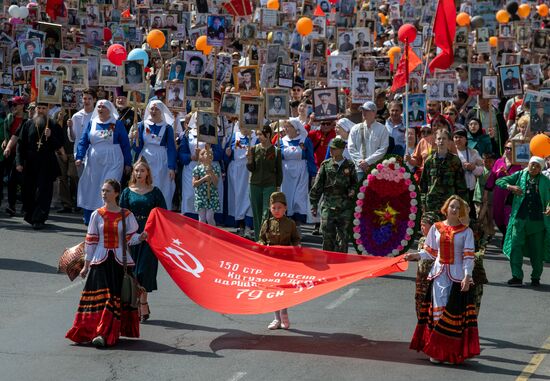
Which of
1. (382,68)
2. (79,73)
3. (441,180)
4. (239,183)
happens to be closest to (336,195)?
(441,180)

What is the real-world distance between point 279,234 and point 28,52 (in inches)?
421

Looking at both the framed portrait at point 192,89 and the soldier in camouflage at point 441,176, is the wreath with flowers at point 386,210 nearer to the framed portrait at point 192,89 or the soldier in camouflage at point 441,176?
the soldier in camouflage at point 441,176

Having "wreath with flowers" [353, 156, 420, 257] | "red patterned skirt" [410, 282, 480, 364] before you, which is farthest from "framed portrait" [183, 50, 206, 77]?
"red patterned skirt" [410, 282, 480, 364]

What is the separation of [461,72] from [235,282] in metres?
12.7

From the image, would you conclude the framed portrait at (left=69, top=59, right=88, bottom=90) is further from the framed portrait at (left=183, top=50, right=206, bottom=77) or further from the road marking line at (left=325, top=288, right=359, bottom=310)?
the road marking line at (left=325, top=288, right=359, bottom=310)

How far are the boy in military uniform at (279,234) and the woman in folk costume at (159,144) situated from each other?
592 cm

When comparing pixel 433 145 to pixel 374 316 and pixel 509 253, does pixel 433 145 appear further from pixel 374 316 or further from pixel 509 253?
pixel 374 316

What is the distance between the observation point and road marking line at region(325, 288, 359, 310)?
1458cm

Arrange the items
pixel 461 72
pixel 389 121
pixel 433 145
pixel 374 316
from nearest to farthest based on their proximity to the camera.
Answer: pixel 374 316
pixel 433 145
pixel 389 121
pixel 461 72

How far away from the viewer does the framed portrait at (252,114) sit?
1830 cm

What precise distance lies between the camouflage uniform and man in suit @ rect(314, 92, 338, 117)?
297 cm

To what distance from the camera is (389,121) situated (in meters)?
19.6

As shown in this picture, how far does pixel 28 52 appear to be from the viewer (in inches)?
895

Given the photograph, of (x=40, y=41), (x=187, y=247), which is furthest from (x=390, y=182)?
(x=40, y=41)
